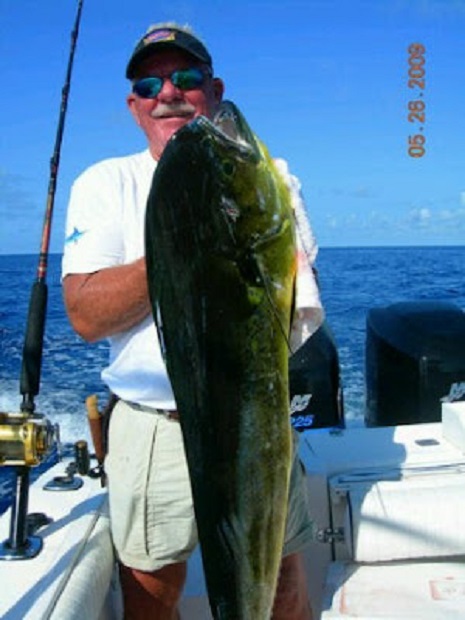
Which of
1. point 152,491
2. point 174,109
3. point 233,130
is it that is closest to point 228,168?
point 233,130

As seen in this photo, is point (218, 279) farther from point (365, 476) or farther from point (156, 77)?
point (365, 476)

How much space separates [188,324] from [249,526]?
45cm

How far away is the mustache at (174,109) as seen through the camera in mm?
2006

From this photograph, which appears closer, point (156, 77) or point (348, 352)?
point (156, 77)

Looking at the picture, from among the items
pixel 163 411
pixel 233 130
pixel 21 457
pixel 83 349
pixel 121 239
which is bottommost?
pixel 83 349

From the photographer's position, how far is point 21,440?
2223 mm

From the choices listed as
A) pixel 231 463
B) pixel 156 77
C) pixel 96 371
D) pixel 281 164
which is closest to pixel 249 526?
pixel 231 463

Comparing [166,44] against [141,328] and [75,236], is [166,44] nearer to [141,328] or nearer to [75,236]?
[75,236]

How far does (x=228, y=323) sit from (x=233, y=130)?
367mm

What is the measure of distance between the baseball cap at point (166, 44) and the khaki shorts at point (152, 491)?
1031 mm

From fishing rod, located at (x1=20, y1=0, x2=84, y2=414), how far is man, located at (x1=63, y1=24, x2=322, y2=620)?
0.39 metres

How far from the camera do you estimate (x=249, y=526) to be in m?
1.48

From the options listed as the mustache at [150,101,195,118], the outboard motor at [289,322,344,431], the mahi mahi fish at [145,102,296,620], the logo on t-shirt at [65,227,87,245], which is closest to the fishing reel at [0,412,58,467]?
the logo on t-shirt at [65,227,87,245]

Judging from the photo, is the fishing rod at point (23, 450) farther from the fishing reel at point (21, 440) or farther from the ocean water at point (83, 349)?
the ocean water at point (83, 349)
